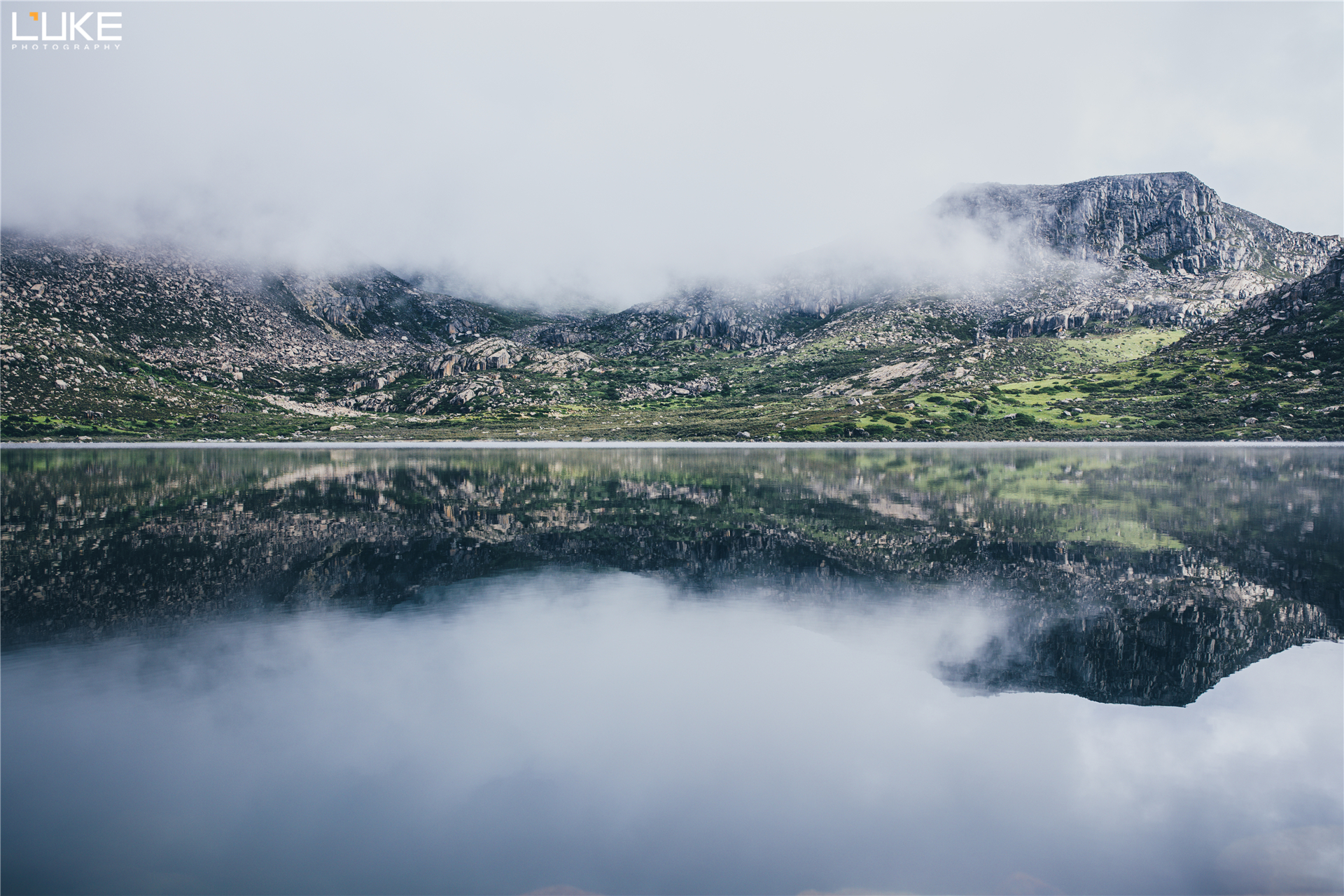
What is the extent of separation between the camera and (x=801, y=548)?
28672 mm

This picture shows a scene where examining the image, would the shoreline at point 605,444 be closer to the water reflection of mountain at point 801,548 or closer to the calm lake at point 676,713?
the water reflection of mountain at point 801,548

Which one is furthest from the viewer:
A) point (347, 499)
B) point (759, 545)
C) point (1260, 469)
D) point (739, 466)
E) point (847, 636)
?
point (739, 466)

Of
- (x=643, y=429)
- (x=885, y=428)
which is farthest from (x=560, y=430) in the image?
(x=885, y=428)

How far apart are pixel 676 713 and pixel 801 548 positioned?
1626 centimetres

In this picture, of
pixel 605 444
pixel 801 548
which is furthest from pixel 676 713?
pixel 605 444

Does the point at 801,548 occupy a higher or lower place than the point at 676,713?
higher

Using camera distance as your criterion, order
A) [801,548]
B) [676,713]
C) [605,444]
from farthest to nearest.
→ [605,444] < [801,548] < [676,713]

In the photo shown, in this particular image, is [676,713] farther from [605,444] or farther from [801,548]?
[605,444]

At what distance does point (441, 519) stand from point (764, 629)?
83.1 feet

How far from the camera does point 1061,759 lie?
11.5 m

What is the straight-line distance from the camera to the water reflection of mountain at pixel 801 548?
57.6ft

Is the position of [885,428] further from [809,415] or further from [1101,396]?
[1101,396]

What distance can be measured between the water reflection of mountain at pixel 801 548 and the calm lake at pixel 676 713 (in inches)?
8.7

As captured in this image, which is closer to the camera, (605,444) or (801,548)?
(801,548)
